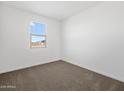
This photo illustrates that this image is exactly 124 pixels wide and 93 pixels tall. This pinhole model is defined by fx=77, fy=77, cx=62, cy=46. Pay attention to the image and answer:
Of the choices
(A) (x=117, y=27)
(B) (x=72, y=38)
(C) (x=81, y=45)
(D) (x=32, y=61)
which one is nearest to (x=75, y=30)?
(B) (x=72, y=38)

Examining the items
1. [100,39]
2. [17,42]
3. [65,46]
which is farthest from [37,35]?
[100,39]

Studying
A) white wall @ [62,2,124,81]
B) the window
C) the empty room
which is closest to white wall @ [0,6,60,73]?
the empty room

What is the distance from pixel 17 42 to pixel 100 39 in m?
3.16

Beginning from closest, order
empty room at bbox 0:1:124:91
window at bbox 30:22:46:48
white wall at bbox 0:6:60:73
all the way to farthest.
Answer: empty room at bbox 0:1:124:91 → white wall at bbox 0:6:60:73 → window at bbox 30:22:46:48

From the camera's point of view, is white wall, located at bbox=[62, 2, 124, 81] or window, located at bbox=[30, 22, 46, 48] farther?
window, located at bbox=[30, 22, 46, 48]

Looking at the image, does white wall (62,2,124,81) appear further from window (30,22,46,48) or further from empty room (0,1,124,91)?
window (30,22,46,48)

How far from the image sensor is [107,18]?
2463 mm

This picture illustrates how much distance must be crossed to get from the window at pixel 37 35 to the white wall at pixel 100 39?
4.87 feet

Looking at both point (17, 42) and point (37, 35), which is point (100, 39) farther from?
point (17, 42)

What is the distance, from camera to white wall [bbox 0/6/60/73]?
2.81 metres

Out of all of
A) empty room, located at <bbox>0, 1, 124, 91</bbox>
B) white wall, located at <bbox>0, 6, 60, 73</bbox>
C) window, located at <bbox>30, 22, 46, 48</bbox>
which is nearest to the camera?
empty room, located at <bbox>0, 1, 124, 91</bbox>

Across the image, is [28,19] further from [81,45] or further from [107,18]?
[107,18]

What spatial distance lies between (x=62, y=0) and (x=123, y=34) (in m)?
2.10

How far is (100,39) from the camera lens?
2664 millimetres
